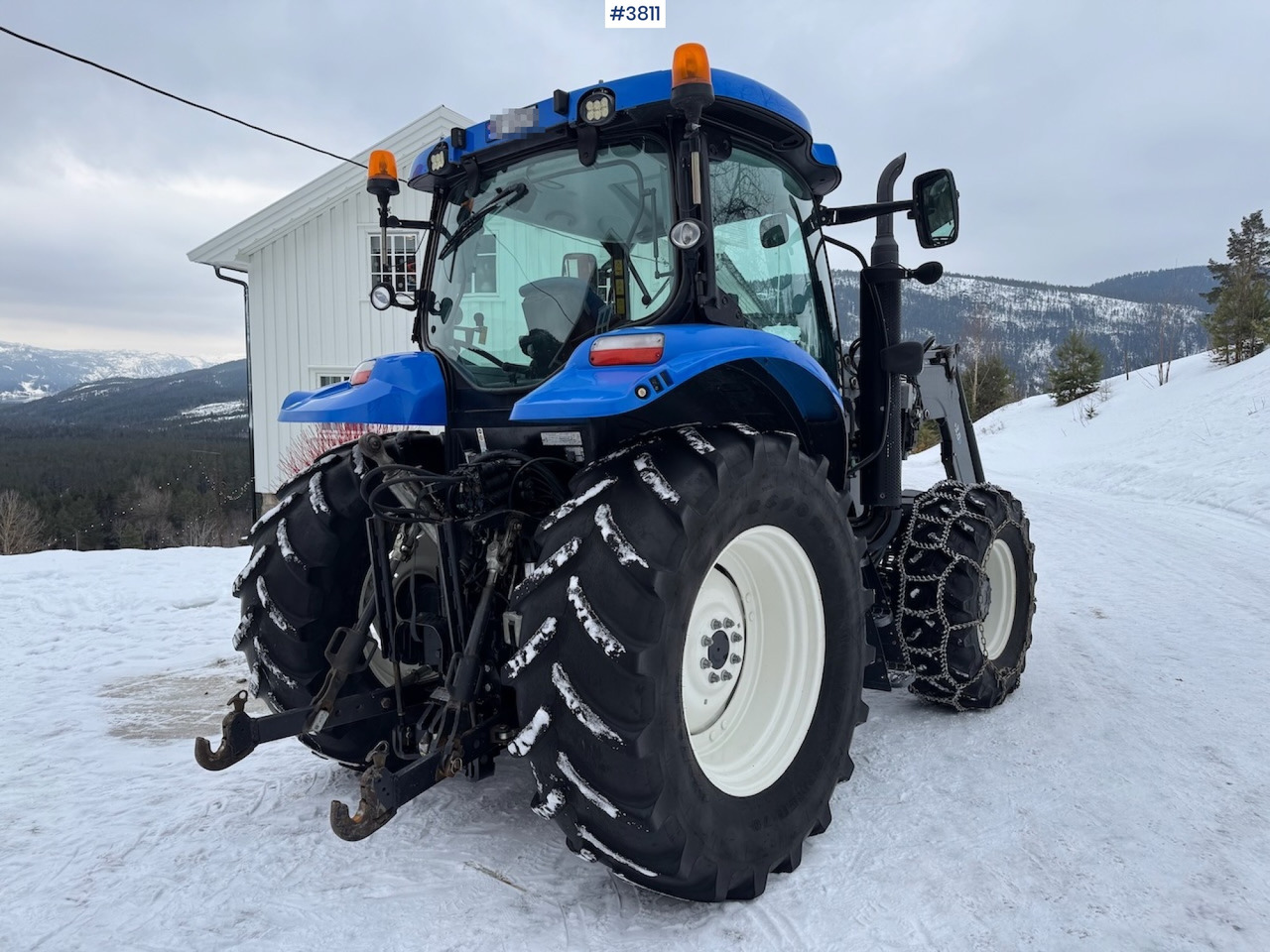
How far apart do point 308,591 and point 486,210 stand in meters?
1.46

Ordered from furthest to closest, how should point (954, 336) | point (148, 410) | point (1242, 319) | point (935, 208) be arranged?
point (148, 410) < point (954, 336) < point (1242, 319) < point (935, 208)

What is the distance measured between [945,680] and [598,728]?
2.16m

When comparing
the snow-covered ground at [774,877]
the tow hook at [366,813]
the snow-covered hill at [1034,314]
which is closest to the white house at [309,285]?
the snow-covered ground at [774,877]

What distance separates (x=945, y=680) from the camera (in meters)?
3.56

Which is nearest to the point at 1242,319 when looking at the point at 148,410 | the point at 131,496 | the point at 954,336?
the point at 131,496

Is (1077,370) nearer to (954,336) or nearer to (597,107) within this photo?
(597,107)

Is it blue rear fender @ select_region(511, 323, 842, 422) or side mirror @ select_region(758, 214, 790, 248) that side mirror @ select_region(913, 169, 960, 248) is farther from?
blue rear fender @ select_region(511, 323, 842, 422)

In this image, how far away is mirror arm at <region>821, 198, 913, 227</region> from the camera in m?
3.40

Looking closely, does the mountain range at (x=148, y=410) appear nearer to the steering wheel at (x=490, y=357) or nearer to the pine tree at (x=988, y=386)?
the pine tree at (x=988, y=386)

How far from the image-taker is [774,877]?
2.36 meters

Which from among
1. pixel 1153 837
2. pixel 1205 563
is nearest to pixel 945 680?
pixel 1153 837

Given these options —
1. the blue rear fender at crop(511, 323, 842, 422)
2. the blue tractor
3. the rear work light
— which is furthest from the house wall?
the rear work light

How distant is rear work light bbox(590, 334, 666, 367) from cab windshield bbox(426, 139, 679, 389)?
41cm

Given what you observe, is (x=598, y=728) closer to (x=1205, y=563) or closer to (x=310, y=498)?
(x=310, y=498)
